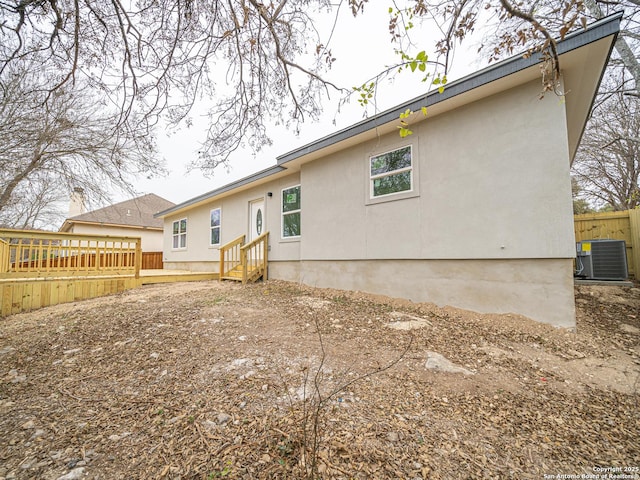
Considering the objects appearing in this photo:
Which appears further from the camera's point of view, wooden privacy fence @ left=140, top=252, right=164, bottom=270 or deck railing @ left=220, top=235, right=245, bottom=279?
wooden privacy fence @ left=140, top=252, right=164, bottom=270

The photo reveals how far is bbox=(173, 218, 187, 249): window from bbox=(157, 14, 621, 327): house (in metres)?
7.76

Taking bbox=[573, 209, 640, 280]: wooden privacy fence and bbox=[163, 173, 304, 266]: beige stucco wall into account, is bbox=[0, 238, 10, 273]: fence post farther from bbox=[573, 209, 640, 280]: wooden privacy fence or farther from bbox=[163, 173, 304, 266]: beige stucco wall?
bbox=[573, 209, 640, 280]: wooden privacy fence

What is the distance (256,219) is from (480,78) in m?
6.99

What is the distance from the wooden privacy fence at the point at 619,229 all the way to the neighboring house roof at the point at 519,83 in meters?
1.86

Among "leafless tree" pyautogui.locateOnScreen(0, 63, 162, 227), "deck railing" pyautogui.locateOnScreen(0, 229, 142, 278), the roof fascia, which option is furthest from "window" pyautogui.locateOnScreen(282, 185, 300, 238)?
"deck railing" pyautogui.locateOnScreen(0, 229, 142, 278)

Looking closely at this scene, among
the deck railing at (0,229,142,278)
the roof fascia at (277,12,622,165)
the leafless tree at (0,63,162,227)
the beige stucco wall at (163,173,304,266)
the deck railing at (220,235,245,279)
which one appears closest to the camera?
the roof fascia at (277,12,622,165)

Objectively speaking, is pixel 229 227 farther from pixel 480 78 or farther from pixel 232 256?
pixel 480 78

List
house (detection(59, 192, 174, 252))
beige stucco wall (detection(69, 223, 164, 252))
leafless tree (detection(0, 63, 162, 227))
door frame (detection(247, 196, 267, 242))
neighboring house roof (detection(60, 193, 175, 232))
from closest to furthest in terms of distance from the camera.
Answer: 1. leafless tree (detection(0, 63, 162, 227))
2. door frame (detection(247, 196, 267, 242))
3. neighboring house roof (detection(60, 193, 175, 232))
4. house (detection(59, 192, 174, 252))
5. beige stucco wall (detection(69, 223, 164, 252))

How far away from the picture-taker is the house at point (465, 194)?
3707mm

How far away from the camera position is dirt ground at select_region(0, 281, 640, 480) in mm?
1538

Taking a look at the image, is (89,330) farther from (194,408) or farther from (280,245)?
(280,245)

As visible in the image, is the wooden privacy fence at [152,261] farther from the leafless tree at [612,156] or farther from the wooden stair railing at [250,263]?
the leafless tree at [612,156]

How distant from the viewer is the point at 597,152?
1028cm

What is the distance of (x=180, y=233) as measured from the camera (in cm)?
1296
